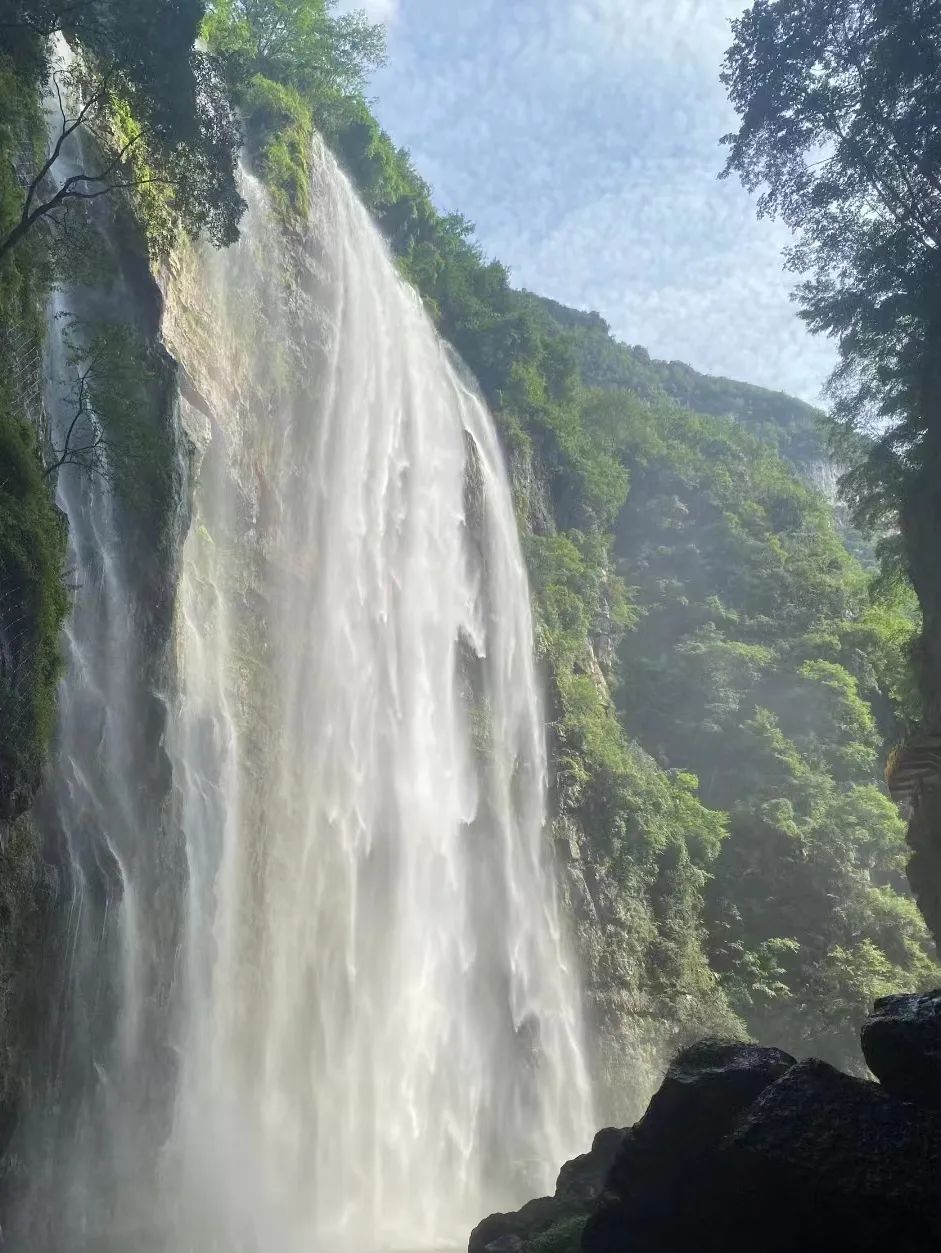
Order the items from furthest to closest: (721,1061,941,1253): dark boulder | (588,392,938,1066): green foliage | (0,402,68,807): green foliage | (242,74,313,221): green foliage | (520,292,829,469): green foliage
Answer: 1. (520,292,829,469): green foliage
2. (588,392,938,1066): green foliage
3. (242,74,313,221): green foliage
4. (0,402,68,807): green foliage
5. (721,1061,941,1253): dark boulder

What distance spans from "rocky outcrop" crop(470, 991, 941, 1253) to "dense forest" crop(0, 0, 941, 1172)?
20.9 ft

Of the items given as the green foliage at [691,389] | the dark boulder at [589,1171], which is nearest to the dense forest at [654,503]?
the dark boulder at [589,1171]

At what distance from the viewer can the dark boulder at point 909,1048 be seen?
5.56 meters

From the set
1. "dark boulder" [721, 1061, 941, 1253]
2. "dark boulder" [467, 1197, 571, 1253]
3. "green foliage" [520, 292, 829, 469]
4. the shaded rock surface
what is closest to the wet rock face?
"dark boulder" [721, 1061, 941, 1253]

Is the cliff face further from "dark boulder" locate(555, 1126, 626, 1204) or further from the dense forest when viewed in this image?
"dark boulder" locate(555, 1126, 626, 1204)

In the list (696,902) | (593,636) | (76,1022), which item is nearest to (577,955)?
(696,902)

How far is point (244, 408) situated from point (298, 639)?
4661mm

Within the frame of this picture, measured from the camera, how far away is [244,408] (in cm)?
1898

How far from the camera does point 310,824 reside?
17719 mm

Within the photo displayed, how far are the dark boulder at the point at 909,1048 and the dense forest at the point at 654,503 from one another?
24.6 feet

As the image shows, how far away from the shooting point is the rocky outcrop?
5.05 meters

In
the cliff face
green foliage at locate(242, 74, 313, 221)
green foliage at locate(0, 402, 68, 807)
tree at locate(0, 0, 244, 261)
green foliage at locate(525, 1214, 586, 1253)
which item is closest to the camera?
green foliage at locate(525, 1214, 586, 1253)

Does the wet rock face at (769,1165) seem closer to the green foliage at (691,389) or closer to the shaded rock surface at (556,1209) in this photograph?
the shaded rock surface at (556,1209)

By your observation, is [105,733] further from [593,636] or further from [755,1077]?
[593,636]
